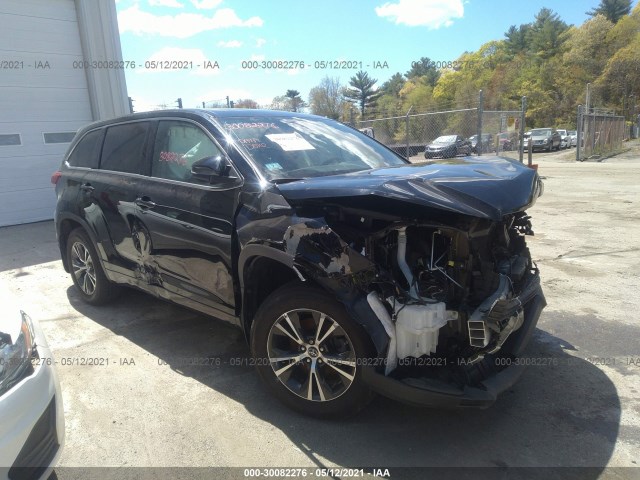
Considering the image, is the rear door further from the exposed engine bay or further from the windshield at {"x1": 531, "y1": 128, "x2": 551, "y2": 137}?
the windshield at {"x1": 531, "y1": 128, "x2": 551, "y2": 137}

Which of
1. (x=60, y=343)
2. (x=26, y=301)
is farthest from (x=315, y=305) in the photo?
(x=26, y=301)

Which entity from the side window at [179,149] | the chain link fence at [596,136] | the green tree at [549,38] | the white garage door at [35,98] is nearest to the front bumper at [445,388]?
the side window at [179,149]

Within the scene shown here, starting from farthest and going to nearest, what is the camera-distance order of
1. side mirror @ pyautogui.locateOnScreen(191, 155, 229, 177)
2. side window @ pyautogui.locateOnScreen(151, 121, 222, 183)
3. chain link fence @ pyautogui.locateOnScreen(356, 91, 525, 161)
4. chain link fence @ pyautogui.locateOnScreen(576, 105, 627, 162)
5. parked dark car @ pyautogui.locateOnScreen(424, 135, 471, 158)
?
chain link fence @ pyautogui.locateOnScreen(576, 105, 627, 162)
chain link fence @ pyautogui.locateOnScreen(356, 91, 525, 161)
parked dark car @ pyautogui.locateOnScreen(424, 135, 471, 158)
side window @ pyautogui.locateOnScreen(151, 121, 222, 183)
side mirror @ pyautogui.locateOnScreen(191, 155, 229, 177)

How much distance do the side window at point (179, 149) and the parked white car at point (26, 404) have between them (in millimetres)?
1618

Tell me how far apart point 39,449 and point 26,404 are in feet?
0.72

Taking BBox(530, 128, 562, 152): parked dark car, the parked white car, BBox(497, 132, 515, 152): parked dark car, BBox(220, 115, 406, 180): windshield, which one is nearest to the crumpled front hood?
BBox(220, 115, 406, 180): windshield

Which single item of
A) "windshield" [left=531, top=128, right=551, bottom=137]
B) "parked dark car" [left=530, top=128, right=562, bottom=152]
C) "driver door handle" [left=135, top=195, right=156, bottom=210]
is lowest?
"parked dark car" [left=530, top=128, right=562, bottom=152]

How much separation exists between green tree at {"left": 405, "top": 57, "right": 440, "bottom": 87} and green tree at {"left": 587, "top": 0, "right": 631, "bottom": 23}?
2653 cm

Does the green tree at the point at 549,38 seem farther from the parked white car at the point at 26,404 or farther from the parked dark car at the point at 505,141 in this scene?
the parked white car at the point at 26,404

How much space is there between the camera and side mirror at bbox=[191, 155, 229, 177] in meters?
3.11

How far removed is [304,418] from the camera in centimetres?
296

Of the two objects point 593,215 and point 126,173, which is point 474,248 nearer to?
point 126,173

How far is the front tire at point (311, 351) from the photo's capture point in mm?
2656

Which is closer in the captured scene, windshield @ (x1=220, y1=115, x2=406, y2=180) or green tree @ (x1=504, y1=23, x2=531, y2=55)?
windshield @ (x1=220, y1=115, x2=406, y2=180)
